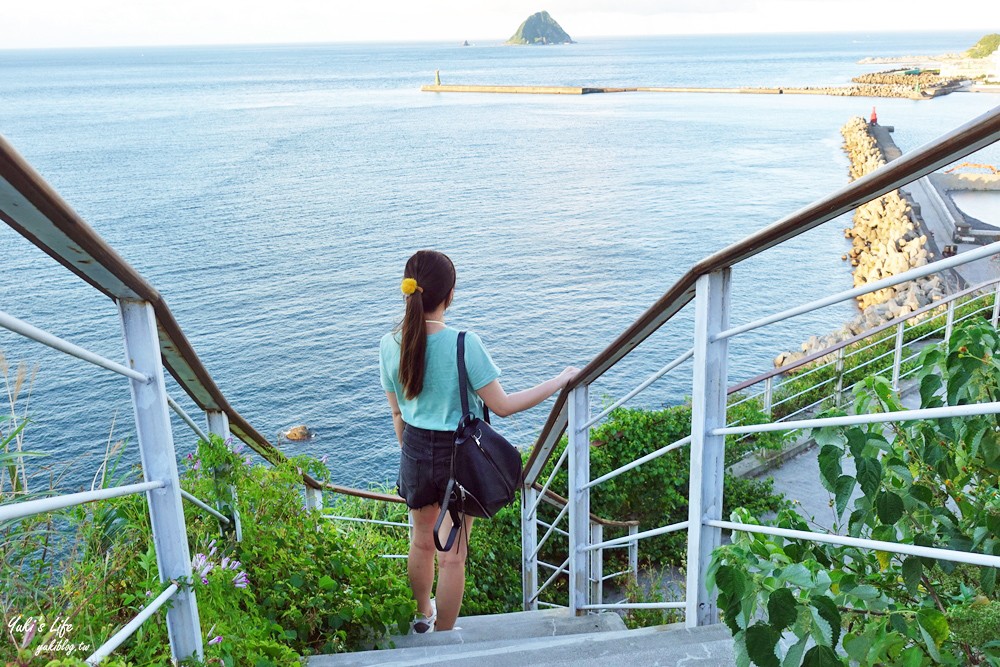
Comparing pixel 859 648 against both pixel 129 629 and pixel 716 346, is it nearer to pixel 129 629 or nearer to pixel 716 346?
pixel 716 346

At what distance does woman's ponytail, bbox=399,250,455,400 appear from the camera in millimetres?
2807

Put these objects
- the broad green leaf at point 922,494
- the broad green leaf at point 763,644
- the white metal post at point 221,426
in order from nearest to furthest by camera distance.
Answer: the broad green leaf at point 763,644, the broad green leaf at point 922,494, the white metal post at point 221,426

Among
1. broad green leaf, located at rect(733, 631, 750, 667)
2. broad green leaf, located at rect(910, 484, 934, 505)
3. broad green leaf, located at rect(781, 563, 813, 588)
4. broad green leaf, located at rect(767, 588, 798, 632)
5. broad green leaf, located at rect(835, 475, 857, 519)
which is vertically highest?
broad green leaf, located at rect(835, 475, 857, 519)

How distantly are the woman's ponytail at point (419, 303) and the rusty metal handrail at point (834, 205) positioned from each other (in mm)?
669

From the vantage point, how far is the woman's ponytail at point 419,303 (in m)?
A: 2.81

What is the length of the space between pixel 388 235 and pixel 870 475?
2713 cm

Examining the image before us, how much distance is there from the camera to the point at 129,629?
1.52m

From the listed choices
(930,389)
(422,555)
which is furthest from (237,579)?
(930,389)

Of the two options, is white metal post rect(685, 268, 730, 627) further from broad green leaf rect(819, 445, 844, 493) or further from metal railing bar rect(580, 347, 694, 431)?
broad green leaf rect(819, 445, 844, 493)

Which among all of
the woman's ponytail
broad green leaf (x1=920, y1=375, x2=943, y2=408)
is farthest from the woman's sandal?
broad green leaf (x1=920, y1=375, x2=943, y2=408)

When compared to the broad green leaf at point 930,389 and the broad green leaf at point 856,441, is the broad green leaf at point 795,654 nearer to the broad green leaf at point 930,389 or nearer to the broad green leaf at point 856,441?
the broad green leaf at point 856,441

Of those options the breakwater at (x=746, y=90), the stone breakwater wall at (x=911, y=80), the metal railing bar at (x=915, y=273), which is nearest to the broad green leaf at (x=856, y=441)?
the metal railing bar at (x=915, y=273)

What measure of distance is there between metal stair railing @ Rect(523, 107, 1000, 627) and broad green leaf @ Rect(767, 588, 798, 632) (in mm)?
157

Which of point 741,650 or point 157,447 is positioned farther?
point 157,447
